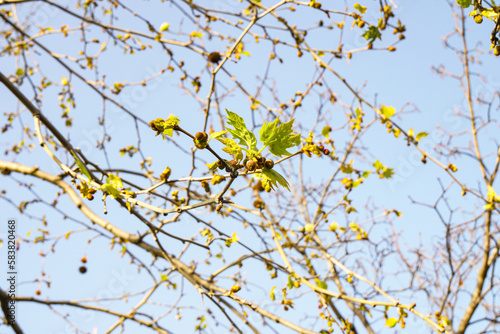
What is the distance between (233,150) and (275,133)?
0.46 feet

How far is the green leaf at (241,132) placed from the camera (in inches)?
45.3

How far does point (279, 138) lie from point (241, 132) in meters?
0.12

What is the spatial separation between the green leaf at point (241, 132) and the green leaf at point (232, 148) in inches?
0.8

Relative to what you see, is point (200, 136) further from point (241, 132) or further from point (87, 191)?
point (87, 191)

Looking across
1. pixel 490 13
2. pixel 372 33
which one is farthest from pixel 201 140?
pixel 372 33

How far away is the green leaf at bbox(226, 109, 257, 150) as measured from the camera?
3.77ft

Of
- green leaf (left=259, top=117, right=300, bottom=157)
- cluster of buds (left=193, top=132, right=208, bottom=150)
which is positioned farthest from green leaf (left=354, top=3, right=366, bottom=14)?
cluster of buds (left=193, top=132, right=208, bottom=150)

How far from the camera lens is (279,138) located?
3.93 ft

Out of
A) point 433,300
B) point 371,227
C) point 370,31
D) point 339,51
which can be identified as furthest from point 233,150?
point 433,300

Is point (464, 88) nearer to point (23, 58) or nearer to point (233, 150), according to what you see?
point (233, 150)

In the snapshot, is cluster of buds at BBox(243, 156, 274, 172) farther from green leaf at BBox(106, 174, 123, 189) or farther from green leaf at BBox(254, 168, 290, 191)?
green leaf at BBox(106, 174, 123, 189)

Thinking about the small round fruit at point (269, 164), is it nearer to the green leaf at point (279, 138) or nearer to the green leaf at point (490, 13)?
the green leaf at point (279, 138)

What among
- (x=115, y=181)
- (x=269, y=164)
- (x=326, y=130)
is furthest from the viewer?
(x=326, y=130)

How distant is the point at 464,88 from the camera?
16.3 ft
